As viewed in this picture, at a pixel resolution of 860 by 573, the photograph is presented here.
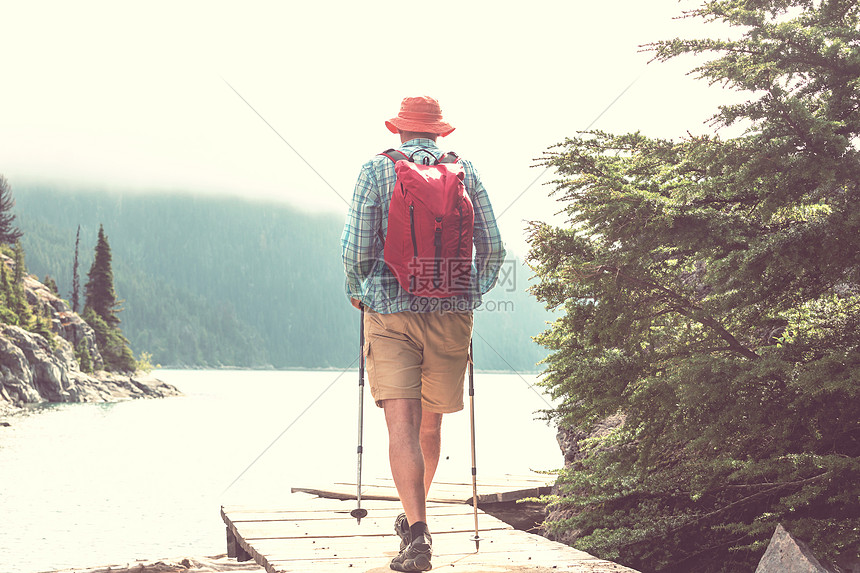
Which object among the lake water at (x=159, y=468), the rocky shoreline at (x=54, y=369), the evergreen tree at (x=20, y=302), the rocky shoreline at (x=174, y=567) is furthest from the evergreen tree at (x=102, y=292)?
the rocky shoreline at (x=174, y=567)

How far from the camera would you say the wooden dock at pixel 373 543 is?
4.43 metres

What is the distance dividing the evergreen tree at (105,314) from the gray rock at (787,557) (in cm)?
8828

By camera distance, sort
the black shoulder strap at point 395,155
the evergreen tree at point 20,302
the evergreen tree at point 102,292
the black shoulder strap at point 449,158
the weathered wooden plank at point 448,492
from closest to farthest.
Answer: the black shoulder strap at point 395,155 < the black shoulder strap at point 449,158 < the weathered wooden plank at point 448,492 < the evergreen tree at point 20,302 < the evergreen tree at point 102,292

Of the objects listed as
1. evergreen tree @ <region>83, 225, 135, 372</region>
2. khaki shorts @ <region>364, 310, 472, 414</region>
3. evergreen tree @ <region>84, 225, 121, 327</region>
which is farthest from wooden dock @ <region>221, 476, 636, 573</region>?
evergreen tree @ <region>84, 225, 121, 327</region>

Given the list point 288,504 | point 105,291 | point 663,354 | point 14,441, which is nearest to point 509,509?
point 288,504

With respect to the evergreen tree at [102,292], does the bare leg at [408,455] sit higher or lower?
lower

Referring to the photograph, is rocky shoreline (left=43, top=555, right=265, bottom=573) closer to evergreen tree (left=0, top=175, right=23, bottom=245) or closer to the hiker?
the hiker

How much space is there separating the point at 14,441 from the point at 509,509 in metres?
44.6

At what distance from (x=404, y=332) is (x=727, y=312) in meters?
2.33

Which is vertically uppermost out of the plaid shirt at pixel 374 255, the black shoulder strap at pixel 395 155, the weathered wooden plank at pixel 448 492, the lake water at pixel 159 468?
the black shoulder strap at pixel 395 155

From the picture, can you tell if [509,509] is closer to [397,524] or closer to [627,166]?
[397,524]

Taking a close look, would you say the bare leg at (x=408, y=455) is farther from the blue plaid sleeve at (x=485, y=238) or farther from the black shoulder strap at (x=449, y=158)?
the black shoulder strap at (x=449, y=158)

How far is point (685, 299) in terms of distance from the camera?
5.12 m

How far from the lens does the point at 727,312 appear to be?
4988mm
